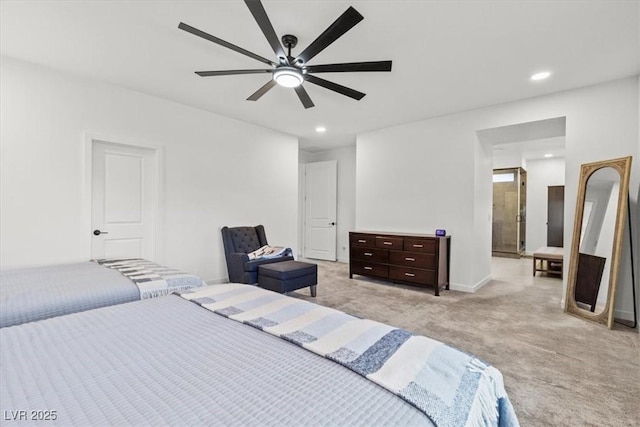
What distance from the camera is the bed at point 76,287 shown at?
5.06 feet

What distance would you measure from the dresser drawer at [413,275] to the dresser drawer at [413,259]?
0.07 meters

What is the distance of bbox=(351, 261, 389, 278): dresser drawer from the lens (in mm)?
4468

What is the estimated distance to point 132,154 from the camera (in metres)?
3.66

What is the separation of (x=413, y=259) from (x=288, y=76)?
2.99 m

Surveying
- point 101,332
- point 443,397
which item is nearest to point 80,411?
point 101,332

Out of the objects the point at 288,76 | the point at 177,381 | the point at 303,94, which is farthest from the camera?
the point at 303,94

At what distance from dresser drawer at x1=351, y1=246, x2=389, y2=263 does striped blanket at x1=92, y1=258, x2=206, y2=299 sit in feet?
9.62

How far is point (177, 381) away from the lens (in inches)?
32.8

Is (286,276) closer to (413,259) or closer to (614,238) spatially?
(413,259)

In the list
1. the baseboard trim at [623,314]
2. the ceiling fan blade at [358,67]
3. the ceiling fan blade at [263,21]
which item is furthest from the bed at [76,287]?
the baseboard trim at [623,314]

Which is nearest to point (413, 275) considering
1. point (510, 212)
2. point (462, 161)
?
point (462, 161)

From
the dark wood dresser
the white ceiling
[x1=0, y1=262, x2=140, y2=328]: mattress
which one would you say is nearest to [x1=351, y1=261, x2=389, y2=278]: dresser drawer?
the dark wood dresser

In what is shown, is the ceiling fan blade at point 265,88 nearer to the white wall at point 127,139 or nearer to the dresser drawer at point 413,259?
the white wall at point 127,139

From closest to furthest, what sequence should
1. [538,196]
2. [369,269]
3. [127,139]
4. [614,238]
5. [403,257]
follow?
[614,238]
[127,139]
[403,257]
[369,269]
[538,196]
